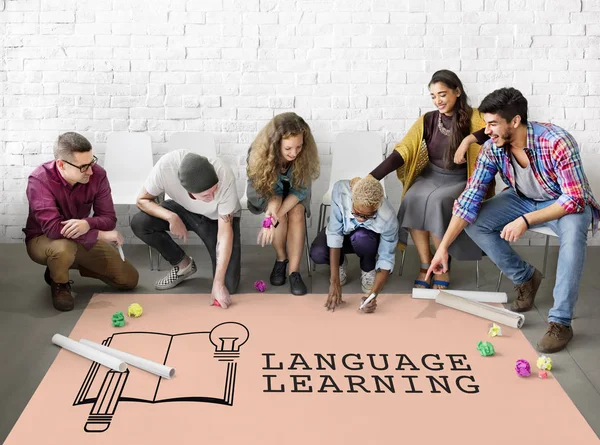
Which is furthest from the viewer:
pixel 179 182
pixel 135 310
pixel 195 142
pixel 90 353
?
pixel 195 142

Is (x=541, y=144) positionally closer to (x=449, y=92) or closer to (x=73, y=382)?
(x=449, y=92)

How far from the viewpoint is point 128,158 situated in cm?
455

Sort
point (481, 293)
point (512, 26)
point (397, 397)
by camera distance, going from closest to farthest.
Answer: point (397, 397)
point (481, 293)
point (512, 26)

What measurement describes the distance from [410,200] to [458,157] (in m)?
0.36

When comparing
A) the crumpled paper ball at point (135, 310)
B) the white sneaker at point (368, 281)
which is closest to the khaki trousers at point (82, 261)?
the crumpled paper ball at point (135, 310)

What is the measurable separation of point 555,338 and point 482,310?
1.34 ft

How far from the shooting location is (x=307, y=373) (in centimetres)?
299

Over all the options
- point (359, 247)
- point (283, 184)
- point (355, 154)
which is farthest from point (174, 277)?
point (355, 154)

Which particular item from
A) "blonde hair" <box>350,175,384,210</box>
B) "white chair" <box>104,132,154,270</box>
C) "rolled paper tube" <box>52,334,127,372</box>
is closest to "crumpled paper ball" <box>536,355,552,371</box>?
"blonde hair" <box>350,175,384,210</box>

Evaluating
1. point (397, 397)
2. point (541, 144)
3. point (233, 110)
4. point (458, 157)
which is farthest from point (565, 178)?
point (233, 110)

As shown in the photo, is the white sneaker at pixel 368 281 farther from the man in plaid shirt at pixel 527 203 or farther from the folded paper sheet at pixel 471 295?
the man in plaid shirt at pixel 527 203

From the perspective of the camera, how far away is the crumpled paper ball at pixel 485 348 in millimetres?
3150

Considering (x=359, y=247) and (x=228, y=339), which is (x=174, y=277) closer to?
(x=228, y=339)

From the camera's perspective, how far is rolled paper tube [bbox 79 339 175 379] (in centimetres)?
294
